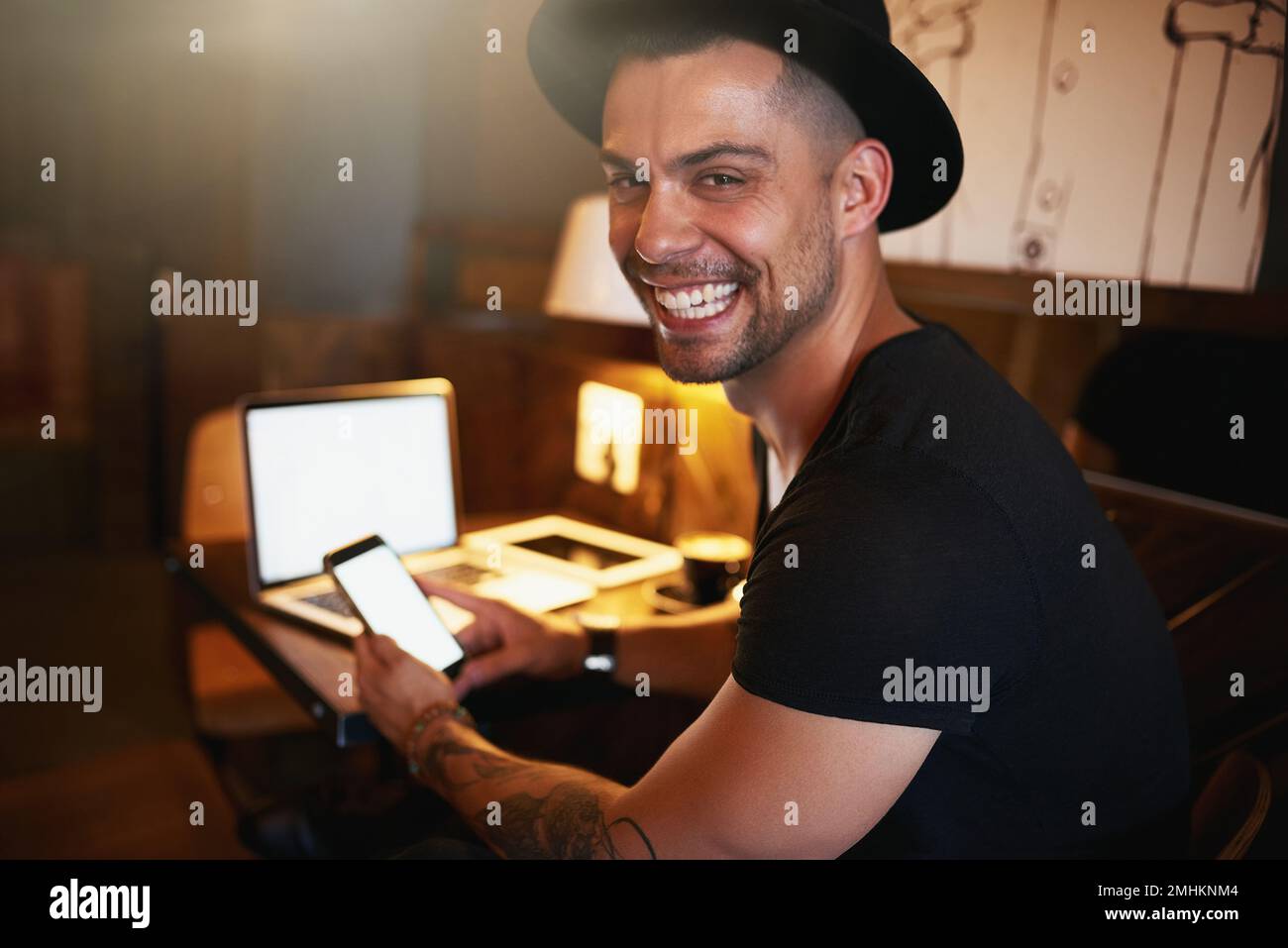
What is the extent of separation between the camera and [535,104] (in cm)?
328

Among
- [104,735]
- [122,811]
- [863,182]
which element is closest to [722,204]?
[863,182]

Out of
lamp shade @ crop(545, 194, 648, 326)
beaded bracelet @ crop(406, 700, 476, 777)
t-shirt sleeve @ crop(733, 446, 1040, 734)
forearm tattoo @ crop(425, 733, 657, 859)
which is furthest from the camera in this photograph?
lamp shade @ crop(545, 194, 648, 326)

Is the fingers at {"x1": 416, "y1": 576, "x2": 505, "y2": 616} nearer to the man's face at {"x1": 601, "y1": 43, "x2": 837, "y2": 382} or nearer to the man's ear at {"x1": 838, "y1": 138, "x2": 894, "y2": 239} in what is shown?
the man's face at {"x1": 601, "y1": 43, "x2": 837, "y2": 382}

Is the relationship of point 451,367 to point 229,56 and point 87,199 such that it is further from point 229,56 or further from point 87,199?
point 87,199

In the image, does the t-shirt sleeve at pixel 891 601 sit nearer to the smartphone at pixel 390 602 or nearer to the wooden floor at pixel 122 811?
the smartphone at pixel 390 602

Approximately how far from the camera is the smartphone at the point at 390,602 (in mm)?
1370

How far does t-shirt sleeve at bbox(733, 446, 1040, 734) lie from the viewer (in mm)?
865

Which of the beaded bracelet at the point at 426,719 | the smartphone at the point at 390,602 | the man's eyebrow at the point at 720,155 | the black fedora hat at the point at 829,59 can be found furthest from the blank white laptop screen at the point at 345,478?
the man's eyebrow at the point at 720,155

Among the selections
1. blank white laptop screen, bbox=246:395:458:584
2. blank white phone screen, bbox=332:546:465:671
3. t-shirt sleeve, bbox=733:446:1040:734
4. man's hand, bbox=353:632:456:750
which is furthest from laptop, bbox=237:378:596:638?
t-shirt sleeve, bbox=733:446:1040:734

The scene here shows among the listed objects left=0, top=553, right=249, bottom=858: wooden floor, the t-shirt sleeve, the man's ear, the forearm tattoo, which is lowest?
left=0, top=553, right=249, bottom=858: wooden floor

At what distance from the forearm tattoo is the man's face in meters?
0.50
